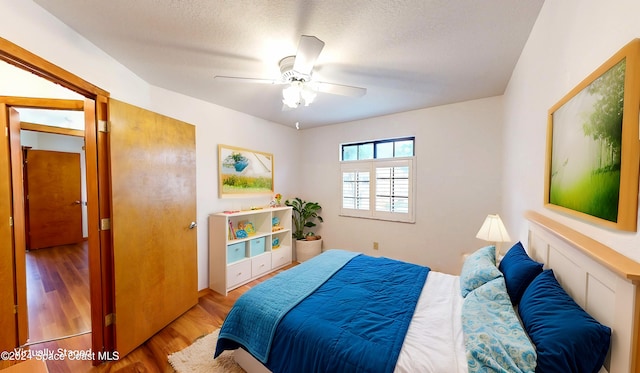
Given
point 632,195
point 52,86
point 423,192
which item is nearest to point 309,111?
point 423,192

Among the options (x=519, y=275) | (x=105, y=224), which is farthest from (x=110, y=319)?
(x=519, y=275)

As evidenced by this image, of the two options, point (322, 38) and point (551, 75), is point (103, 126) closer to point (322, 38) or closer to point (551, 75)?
point (322, 38)

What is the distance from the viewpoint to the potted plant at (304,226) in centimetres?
394

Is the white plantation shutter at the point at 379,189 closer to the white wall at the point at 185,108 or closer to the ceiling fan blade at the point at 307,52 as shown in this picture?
the white wall at the point at 185,108

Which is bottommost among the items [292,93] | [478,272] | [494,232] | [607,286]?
[478,272]

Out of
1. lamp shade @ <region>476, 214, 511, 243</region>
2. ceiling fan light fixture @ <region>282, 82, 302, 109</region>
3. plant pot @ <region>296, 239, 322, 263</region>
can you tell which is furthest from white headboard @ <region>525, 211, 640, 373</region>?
plant pot @ <region>296, 239, 322, 263</region>

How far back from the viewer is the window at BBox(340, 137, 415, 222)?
3.38 metres

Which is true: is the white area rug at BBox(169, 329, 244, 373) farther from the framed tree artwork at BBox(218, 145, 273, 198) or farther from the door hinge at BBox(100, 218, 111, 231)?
the framed tree artwork at BBox(218, 145, 273, 198)

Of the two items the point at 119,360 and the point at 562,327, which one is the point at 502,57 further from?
the point at 119,360

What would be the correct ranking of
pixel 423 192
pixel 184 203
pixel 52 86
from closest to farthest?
1. pixel 52 86
2. pixel 184 203
3. pixel 423 192

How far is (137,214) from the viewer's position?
1951 millimetres

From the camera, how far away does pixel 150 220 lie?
2062 mm

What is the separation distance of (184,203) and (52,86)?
1667mm

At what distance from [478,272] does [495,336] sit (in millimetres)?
626
